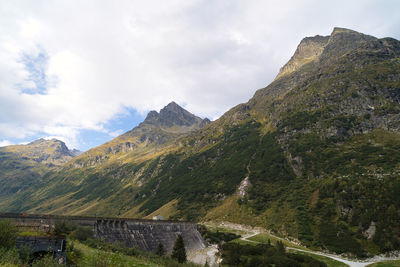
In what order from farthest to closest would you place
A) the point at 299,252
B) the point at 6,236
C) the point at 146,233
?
the point at 146,233, the point at 299,252, the point at 6,236

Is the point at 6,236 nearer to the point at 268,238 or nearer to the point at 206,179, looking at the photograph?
the point at 268,238

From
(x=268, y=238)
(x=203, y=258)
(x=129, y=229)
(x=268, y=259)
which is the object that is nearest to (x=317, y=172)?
(x=268, y=238)

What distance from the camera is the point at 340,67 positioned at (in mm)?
184375

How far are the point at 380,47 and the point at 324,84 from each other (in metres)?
71.2

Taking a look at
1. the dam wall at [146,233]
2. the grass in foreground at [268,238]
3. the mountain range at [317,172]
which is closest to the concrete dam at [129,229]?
the dam wall at [146,233]

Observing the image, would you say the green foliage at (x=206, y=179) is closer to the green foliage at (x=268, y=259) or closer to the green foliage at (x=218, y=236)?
the green foliage at (x=218, y=236)

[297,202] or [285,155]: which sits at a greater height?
[285,155]

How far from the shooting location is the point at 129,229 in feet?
190

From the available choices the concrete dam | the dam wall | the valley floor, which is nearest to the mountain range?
the valley floor

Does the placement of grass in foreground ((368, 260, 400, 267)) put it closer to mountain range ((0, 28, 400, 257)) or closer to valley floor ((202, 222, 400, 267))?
valley floor ((202, 222, 400, 267))

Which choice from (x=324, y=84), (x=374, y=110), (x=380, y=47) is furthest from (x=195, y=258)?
(x=380, y=47)

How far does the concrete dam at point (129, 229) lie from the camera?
40.9m

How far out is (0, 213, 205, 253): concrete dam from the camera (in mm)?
40872

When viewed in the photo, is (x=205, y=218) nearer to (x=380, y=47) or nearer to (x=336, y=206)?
(x=336, y=206)
